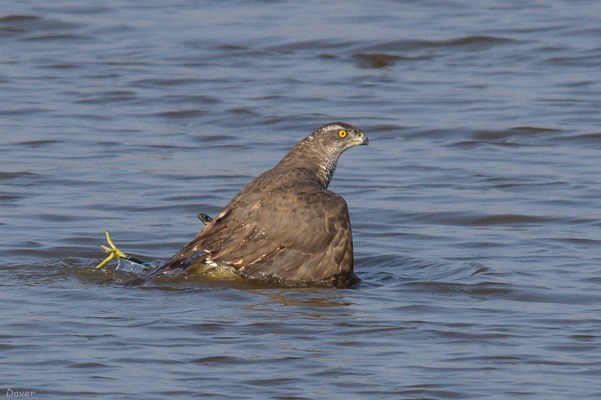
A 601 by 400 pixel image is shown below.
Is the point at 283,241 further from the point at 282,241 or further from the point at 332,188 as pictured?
the point at 332,188

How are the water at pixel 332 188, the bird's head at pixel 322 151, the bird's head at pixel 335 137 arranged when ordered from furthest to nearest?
the bird's head at pixel 335 137 < the bird's head at pixel 322 151 < the water at pixel 332 188

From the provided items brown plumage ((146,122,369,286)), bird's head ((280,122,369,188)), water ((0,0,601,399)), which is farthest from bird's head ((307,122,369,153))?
water ((0,0,601,399))

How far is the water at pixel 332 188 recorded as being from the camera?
6.14m

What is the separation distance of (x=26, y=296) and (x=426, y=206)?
432cm

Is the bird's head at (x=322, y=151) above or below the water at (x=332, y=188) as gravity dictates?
above

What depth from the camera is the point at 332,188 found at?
1164cm

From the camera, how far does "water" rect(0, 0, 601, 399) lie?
20.1 feet

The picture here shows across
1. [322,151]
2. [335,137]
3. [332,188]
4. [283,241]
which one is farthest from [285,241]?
[332,188]

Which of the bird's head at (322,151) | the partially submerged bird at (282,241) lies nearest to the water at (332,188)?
the partially submerged bird at (282,241)

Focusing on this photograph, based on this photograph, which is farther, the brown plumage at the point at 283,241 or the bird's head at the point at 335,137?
the bird's head at the point at 335,137

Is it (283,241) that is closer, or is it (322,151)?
(283,241)

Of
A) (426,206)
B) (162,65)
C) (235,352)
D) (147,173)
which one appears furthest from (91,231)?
(162,65)

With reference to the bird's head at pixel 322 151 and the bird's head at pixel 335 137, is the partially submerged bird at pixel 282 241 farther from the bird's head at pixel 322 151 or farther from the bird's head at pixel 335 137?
the bird's head at pixel 335 137

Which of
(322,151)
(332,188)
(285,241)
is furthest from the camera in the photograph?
(332,188)
